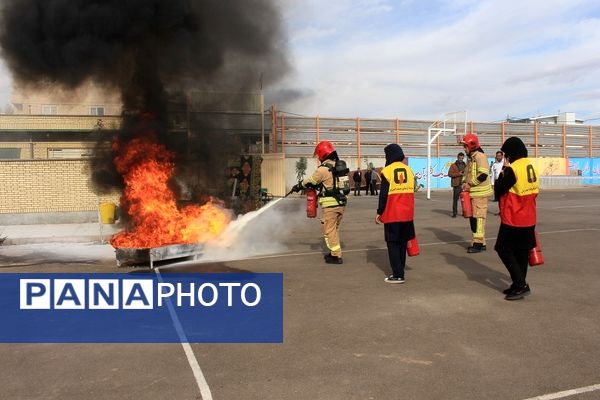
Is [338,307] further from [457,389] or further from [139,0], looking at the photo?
[139,0]

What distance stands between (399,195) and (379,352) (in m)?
2.47

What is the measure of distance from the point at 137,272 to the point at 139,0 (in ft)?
13.6

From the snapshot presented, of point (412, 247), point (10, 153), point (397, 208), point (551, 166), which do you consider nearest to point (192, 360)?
point (397, 208)

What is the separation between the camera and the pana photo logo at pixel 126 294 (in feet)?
16.9

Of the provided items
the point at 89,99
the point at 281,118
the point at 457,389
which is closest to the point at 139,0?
the point at 89,99

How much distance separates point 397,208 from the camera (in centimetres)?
574

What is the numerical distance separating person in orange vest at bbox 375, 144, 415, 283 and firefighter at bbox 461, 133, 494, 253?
2.57 meters

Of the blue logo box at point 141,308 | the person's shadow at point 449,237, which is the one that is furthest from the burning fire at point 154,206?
the person's shadow at point 449,237

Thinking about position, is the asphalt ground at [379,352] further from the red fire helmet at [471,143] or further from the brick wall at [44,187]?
the brick wall at [44,187]

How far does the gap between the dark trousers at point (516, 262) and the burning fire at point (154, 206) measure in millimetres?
4384

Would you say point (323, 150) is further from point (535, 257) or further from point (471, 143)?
point (535, 257)

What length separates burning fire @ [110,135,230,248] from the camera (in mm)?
7258

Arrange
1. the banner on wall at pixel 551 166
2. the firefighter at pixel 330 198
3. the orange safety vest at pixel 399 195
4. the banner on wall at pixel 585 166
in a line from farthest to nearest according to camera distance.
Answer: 1. the banner on wall at pixel 585 166
2. the banner on wall at pixel 551 166
3. the firefighter at pixel 330 198
4. the orange safety vest at pixel 399 195

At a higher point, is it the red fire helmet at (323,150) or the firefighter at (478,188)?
the red fire helmet at (323,150)
